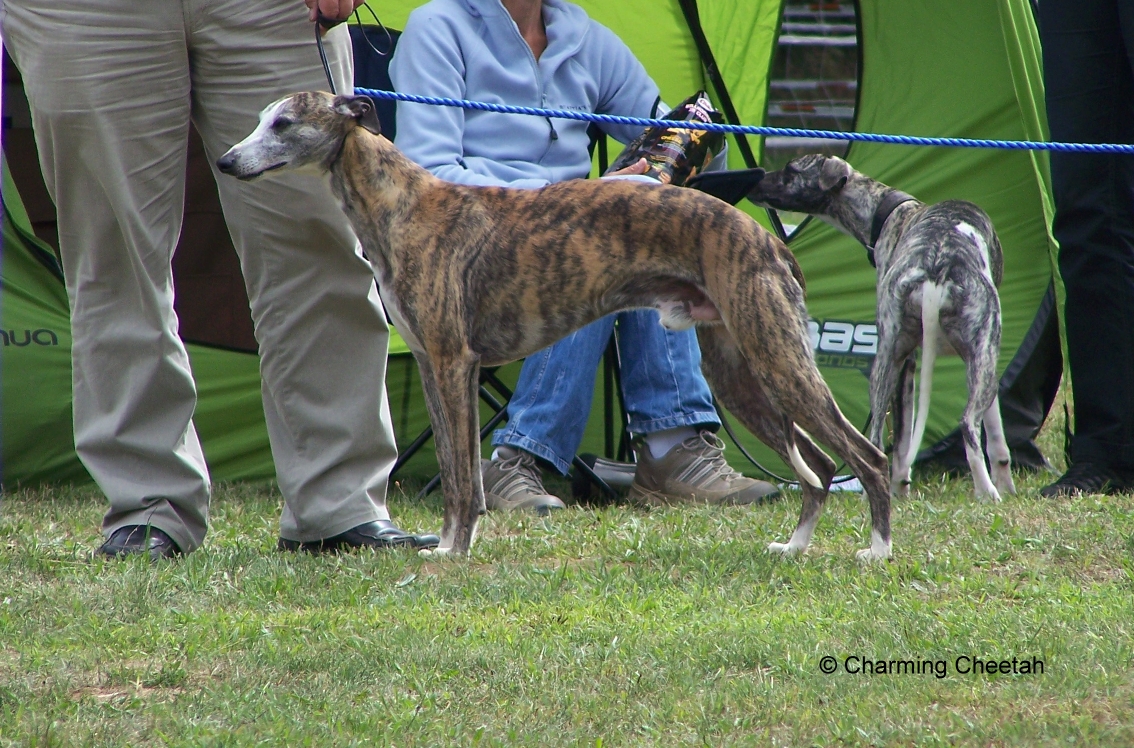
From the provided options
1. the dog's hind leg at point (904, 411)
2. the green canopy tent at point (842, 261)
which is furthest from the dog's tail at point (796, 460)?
the green canopy tent at point (842, 261)

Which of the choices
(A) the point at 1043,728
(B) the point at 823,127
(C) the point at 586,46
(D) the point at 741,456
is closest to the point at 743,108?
(B) the point at 823,127

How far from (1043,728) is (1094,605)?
2.51ft

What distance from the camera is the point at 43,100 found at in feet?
9.53

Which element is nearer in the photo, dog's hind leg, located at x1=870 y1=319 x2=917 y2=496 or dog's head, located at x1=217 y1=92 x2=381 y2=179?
dog's head, located at x1=217 y1=92 x2=381 y2=179

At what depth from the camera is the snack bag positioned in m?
3.82

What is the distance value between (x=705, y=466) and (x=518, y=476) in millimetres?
656

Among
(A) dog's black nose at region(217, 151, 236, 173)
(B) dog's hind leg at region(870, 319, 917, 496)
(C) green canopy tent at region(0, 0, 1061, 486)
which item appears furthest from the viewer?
(C) green canopy tent at region(0, 0, 1061, 486)

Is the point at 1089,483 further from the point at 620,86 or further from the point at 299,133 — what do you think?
the point at 299,133

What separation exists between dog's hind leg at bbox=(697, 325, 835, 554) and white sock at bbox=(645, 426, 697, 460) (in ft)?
3.02

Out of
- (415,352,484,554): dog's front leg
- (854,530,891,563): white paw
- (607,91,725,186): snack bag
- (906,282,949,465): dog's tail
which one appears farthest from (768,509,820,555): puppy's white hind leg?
(607,91,725,186): snack bag

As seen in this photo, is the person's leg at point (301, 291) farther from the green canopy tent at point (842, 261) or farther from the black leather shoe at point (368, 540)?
the green canopy tent at point (842, 261)

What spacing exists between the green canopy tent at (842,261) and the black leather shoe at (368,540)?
56.7 inches

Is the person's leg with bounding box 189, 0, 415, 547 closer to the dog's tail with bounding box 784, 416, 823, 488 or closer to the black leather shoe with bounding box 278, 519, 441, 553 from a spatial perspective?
the black leather shoe with bounding box 278, 519, 441, 553

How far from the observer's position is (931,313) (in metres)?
3.94
